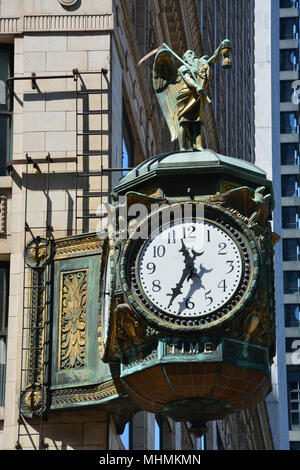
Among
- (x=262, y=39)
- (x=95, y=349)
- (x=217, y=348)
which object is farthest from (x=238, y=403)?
(x=262, y=39)

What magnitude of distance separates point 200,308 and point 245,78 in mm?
62237

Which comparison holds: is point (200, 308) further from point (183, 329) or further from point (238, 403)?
point (238, 403)

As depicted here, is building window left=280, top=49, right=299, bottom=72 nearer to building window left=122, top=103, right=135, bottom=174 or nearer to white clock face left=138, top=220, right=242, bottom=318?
building window left=122, top=103, right=135, bottom=174

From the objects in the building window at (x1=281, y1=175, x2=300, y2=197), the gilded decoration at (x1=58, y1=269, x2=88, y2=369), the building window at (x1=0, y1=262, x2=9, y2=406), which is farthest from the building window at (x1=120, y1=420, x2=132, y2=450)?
the building window at (x1=281, y1=175, x2=300, y2=197)

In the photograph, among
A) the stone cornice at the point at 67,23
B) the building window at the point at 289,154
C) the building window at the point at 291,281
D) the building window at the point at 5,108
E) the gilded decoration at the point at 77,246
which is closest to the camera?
the gilded decoration at the point at 77,246

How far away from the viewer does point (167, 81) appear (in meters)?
20.2

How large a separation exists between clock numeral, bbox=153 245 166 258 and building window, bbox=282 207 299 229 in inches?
4514

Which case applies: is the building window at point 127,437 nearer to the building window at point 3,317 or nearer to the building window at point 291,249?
the building window at point 3,317

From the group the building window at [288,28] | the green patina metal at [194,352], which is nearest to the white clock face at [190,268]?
the green patina metal at [194,352]

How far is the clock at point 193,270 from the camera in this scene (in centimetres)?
1711

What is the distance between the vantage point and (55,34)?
899 inches

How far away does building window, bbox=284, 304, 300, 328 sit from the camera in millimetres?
126688

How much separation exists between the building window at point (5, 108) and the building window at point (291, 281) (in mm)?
107190
